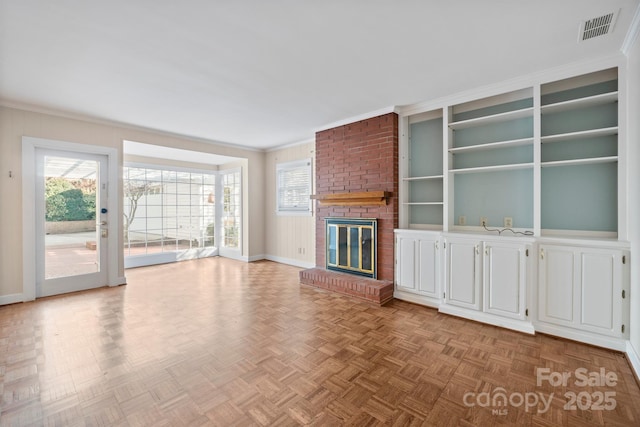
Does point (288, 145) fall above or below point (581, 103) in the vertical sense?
above

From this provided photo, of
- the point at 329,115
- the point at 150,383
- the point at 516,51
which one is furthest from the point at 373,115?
the point at 150,383

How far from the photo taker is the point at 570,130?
293cm

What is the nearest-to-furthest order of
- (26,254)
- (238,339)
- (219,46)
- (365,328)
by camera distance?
1. (219,46)
2. (238,339)
3. (365,328)
4. (26,254)

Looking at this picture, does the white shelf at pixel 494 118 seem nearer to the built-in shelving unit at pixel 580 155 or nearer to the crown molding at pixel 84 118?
the built-in shelving unit at pixel 580 155

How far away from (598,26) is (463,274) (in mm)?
2444

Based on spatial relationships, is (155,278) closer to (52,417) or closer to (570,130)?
(52,417)

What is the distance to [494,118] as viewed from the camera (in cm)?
319

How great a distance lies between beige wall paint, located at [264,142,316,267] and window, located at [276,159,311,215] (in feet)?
0.41

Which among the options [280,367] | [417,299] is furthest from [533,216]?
[280,367]

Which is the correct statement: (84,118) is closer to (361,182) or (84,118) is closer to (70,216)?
(70,216)

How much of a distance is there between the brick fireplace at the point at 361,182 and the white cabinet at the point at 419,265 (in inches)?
5.5

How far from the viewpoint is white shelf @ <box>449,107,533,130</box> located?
9.86 feet

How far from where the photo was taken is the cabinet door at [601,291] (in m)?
2.43

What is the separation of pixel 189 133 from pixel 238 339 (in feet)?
13.0
